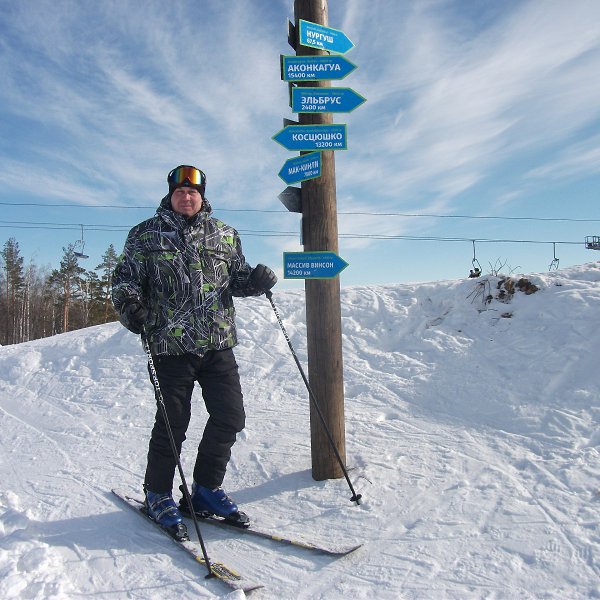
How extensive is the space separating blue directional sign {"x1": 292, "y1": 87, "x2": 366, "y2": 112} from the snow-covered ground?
2.90 metres

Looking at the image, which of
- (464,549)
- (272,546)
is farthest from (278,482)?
(464,549)

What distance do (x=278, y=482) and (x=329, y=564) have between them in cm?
126

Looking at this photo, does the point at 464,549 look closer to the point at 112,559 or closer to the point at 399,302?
the point at 112,559

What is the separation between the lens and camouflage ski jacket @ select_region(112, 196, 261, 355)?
3047 millimetres

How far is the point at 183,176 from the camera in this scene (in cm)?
315

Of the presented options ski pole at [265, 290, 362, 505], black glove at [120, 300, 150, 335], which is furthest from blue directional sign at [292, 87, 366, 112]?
black glove at [120, 300, 150, 335]

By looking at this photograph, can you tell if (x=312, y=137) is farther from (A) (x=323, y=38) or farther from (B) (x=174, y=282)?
(B) (x=174, y=282)

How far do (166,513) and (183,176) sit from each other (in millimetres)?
2130

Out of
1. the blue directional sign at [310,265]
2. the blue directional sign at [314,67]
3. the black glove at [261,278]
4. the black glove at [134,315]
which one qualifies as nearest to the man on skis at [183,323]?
the black glove at [134,315]

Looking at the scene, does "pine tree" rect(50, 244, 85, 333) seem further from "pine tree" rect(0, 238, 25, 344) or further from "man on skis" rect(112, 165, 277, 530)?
"man on skis" rect(112, 165, 277, 530)

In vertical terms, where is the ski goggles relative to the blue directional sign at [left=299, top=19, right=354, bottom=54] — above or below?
below

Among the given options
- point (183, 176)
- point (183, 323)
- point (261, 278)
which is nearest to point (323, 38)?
point (183, 176)

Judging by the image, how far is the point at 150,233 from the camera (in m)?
3.12

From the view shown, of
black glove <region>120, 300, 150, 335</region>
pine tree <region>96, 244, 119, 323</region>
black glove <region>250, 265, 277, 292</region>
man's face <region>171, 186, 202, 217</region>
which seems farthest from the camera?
pine tree <region>96, 244, 119, 323</region>
